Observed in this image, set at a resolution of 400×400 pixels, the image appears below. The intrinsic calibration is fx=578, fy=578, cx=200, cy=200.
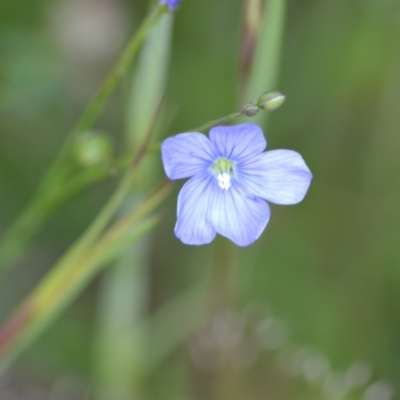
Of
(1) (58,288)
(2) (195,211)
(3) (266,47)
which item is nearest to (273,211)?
(3) (266,47)

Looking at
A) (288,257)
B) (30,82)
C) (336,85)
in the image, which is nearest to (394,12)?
(336,85)

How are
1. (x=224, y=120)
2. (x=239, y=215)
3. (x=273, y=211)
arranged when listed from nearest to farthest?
(x=224, y=120), (x=239, y=215), (x=273, y=211)

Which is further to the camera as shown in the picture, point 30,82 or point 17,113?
point 17,113

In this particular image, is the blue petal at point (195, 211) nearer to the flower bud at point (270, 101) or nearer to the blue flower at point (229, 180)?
the blue flower at point (229, 180)

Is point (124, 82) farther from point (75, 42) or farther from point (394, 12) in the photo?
point (394, 12)

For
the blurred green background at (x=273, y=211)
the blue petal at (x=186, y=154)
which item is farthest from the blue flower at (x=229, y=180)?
the blurred green background at (x=273, y=211)

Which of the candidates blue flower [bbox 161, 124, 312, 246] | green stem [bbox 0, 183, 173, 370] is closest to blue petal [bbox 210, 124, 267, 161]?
blue flower [bbox 161, 124, 312, 246]

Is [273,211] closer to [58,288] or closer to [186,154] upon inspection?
[58,288]
